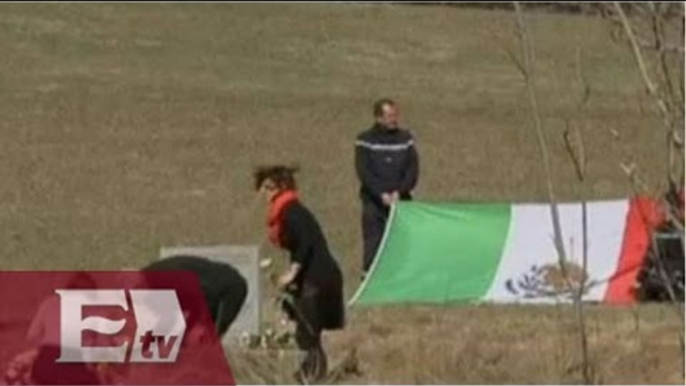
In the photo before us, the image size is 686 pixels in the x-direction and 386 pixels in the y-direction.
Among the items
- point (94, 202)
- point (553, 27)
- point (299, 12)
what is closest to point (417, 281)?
point (94, 202)

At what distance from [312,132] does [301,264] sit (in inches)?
775

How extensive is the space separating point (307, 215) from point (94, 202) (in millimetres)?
2163

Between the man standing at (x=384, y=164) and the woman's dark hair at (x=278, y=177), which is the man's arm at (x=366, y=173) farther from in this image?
the woman's dark hair at (x=278, y=177)

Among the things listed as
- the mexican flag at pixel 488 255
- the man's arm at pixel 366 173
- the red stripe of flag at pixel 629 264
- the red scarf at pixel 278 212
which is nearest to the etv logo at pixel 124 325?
the red scarf at pixel 278 212

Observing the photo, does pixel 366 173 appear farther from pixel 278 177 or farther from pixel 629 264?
pixel 278 177

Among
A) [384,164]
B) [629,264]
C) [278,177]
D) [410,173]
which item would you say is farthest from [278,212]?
[410,173]

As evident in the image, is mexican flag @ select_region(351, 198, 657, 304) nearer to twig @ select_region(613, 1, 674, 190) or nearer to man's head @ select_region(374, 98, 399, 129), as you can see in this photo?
man's head @ select_region(374, 98, 399, 129)

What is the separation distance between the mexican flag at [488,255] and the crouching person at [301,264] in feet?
14.2

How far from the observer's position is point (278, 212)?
10.9 meters

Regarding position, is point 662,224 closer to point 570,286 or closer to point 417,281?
point 570,286

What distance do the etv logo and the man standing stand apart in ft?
41.0

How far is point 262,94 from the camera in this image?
1308 inches

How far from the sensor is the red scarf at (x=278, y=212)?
10.6 meters

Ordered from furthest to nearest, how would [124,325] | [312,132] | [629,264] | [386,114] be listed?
[312,132] < [386,114] < [629,264] < [124,325]
